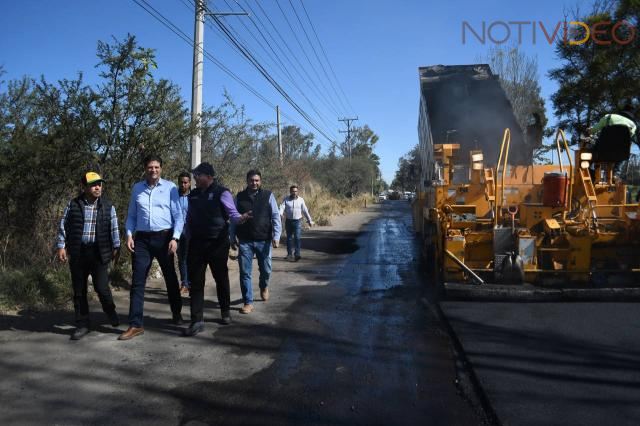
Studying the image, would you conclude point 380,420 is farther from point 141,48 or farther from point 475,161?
point 141,48

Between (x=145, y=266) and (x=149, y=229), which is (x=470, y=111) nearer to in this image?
(x=149, y=229)

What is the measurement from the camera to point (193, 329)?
17.3 feet

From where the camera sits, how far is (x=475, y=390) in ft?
12.4

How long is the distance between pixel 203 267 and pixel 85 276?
1.22 metres

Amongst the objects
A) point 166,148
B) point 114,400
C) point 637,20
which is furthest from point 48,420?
point 637,20

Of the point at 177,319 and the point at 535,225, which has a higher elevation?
the point at 535,225

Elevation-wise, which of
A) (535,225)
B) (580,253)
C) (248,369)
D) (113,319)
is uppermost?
(535,225)

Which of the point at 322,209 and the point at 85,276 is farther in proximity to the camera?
the point at 322,209

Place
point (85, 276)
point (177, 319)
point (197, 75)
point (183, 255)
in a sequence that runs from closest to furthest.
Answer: point (85, 276), point (177, 319), point (183, 255), point (197, 75)

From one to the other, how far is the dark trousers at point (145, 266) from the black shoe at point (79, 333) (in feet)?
1.55

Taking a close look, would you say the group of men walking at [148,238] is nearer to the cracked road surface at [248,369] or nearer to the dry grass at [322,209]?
the cracked road surface at [248,369]

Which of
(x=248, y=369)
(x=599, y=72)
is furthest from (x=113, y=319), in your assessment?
(x=599, y=72)

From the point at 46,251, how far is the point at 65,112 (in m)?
1.99

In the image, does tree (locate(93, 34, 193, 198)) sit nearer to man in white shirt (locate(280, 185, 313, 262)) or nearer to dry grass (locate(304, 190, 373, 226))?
man in white shirt (locate(280, 185, 313, 262))
